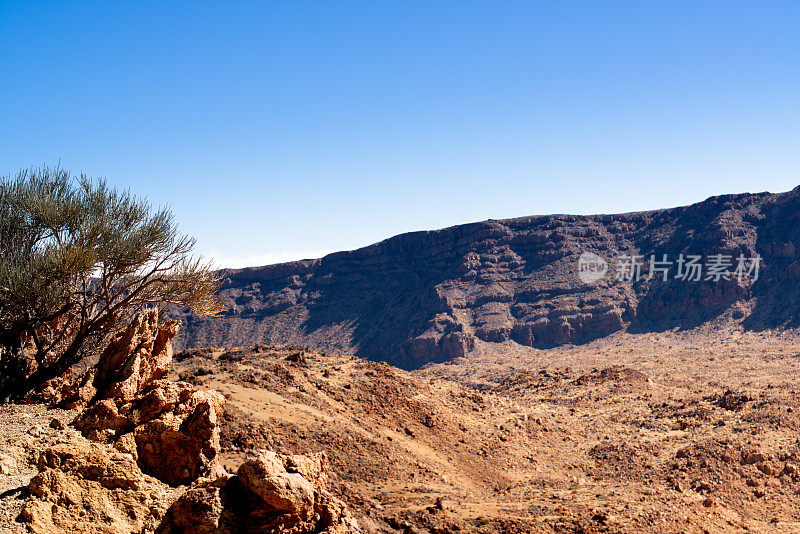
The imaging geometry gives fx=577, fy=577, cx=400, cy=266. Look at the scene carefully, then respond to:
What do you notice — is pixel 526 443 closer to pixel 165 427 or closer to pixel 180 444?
pixel 180 444

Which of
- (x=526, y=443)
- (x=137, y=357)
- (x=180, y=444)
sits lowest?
(x=526, y=443)

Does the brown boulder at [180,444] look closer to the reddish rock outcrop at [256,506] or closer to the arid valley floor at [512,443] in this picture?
the reddish rock outcrop at [256,506]

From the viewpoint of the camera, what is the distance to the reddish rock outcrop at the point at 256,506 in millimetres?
7160

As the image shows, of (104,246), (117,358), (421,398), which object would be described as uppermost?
(104,246)

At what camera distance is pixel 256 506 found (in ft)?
23.8

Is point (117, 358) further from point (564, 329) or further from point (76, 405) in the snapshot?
point (564, 329)

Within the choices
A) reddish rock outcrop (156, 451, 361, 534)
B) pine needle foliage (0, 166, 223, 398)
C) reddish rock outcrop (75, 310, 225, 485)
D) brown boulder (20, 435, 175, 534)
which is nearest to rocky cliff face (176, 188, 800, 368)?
pine needle foliage (0, 166, 223, 398)

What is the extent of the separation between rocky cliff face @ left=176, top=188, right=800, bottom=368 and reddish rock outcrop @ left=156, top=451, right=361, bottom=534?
54.6m

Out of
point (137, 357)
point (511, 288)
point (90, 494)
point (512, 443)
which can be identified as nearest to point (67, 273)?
point (137, 357)

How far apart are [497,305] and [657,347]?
19.8 metres

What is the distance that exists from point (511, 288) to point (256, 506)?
65985 millimetres

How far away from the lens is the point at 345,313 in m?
76.6

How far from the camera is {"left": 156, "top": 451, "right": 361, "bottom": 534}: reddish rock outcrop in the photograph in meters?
7.16

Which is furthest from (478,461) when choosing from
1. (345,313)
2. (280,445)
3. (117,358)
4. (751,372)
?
(345,313)
